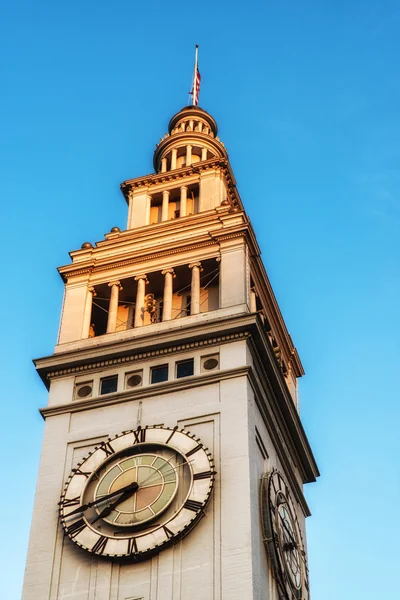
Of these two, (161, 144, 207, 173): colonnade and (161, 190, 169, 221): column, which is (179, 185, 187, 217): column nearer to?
(161, 190, 169, 221): column

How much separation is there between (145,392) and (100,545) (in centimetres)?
682

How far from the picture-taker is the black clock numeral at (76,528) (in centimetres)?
3844

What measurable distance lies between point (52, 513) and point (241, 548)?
24.0 ft

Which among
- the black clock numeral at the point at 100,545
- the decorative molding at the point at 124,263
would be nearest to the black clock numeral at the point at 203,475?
the black clock numeral at the point at 100,545

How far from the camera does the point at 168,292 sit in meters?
47.0

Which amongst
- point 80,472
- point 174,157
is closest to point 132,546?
point 80,472

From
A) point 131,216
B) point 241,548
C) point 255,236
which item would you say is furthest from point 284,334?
point 241,548

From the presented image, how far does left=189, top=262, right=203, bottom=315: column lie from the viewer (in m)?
45.5

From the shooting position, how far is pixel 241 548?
36.2m

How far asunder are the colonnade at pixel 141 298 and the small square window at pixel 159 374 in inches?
103

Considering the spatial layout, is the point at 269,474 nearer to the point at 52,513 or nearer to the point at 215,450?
the point at 215,450

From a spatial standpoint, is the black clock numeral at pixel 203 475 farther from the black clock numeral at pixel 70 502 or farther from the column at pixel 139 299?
the column at pixel 139 299

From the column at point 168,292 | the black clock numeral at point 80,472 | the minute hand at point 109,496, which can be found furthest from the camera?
the column at point 168,292

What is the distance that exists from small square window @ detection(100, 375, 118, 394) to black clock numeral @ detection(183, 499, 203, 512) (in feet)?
23.1
